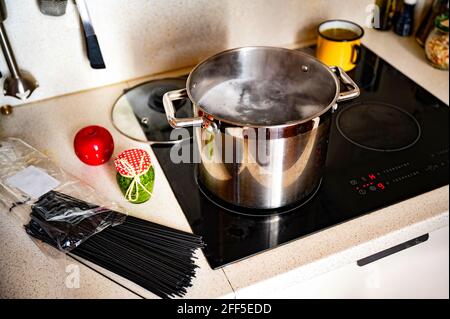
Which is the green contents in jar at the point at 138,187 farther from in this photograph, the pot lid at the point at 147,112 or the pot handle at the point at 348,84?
the pot handle at the point at 348,84

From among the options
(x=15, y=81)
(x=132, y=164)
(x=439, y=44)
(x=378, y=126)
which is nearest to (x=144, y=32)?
(x=15, y=81)

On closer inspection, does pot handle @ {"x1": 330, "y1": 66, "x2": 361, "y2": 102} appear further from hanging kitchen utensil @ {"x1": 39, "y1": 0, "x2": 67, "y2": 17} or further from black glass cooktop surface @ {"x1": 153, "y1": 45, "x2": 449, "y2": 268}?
hanging kitchen utensil @ {"x1": 39, "y1": 0, "x2": 67, "y2": 17}

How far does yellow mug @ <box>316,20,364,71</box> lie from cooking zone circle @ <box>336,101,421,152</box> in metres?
0.12

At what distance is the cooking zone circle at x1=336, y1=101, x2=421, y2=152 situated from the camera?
0.91m

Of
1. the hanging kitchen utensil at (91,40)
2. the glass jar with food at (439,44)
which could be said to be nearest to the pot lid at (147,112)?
the hanging kitchen utensil at (91,40)

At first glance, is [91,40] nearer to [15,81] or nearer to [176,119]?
[15,81]

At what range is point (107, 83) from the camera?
1055 mm

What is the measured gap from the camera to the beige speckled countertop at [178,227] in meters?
0.66

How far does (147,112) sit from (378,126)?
49cm

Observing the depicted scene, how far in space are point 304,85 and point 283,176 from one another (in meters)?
0.20

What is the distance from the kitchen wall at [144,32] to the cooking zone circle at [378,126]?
298mm

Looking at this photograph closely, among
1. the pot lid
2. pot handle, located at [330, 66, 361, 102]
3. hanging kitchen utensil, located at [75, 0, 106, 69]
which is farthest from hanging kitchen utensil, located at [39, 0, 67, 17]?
pot handle, located at [330, 66, 361, 102]
